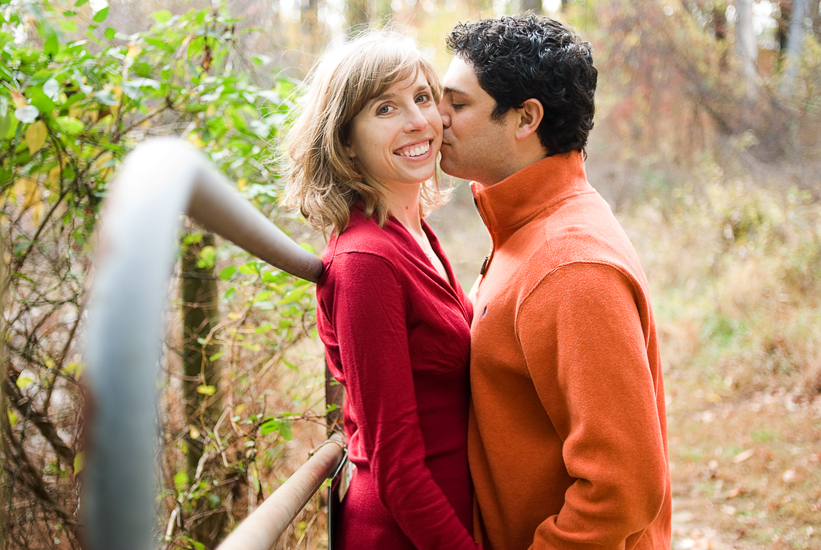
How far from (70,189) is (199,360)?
108cm

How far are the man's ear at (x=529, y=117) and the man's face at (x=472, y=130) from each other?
2 cm

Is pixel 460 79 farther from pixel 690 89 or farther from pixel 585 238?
pixel 690 89

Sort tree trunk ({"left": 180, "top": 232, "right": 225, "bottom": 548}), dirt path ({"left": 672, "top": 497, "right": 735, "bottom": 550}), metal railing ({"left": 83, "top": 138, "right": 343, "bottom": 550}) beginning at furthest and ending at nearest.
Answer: dirt path ({"left": 672, "top": 497, "right": 735, "bottom": 550}) < tree trunk ({"left": 180, "top": 232, "right": 225, "bottom": 548}) < metal railing ({"left": 83, "top": 138, "right": 343, "bottom": 550})

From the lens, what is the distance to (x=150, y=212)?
0.45m

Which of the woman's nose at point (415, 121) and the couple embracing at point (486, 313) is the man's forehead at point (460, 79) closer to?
the couple embracing at point (486, 313)

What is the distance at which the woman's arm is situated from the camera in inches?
49.1

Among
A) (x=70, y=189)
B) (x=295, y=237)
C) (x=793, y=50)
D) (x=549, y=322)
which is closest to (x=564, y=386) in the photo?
(x=549, y=322)

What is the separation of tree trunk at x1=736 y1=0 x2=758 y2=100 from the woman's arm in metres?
9.36

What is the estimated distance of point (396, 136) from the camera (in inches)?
61.7

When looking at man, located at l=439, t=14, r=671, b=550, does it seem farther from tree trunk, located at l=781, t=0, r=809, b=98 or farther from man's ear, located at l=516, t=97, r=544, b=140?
tree trunk, located at l=781, t=0, r=809, b=98

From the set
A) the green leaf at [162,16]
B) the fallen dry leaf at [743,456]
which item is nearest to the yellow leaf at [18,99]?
the green leaf at [162,16]

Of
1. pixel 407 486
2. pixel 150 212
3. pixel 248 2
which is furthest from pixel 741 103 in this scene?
pixel 150 212

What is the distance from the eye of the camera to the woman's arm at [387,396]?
4.09 ft

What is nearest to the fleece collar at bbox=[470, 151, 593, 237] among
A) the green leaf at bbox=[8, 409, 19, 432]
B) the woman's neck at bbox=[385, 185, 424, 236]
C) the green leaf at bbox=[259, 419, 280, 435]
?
the woman's neck at bbox=[385, 185, 424, 236]
